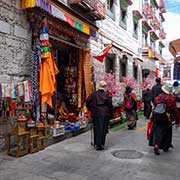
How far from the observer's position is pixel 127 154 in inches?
246

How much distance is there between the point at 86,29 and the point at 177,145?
174 inches

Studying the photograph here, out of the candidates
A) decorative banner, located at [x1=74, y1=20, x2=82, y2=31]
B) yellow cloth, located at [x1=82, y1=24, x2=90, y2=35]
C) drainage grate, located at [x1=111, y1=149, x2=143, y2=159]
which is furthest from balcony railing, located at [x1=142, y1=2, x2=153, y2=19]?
drainage grate, located at [x1=111, y1=149, x2=143, y2=159]

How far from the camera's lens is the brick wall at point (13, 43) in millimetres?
6023

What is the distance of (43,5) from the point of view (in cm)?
652

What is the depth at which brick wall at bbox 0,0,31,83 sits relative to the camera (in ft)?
19.8

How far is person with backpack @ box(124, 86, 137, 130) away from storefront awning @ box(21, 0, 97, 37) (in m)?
2.40

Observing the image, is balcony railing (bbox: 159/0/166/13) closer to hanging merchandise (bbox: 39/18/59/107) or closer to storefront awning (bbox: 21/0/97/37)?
storefront awning (bbox: 21/0/97/37)

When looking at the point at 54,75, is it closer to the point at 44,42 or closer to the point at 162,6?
the point at 44,42

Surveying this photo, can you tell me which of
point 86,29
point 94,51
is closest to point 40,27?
point 86,29

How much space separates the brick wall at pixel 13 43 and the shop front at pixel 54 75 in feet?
0.61

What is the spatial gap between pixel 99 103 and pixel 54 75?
1372 millimetres

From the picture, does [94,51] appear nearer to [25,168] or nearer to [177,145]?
[177,145]

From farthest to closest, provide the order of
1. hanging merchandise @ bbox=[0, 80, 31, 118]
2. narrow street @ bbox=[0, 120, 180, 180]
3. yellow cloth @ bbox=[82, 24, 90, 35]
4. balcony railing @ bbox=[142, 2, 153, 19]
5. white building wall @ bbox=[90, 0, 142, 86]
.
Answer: balcony railing @ bbox=[142, 2, 153, 19] < white building wall @ bbox=[90, 0, 142, 86] < yellow cloth @ bbox=[82, 24, 90, 35] < hanging merchandise @ bbox=[0, 80, 31, 118] < narrow street @ bbox=[0, 120, 180, 180]

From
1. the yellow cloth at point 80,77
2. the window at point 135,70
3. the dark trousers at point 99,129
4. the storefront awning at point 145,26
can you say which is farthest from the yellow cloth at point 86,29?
the storefront awning at point 145,26
